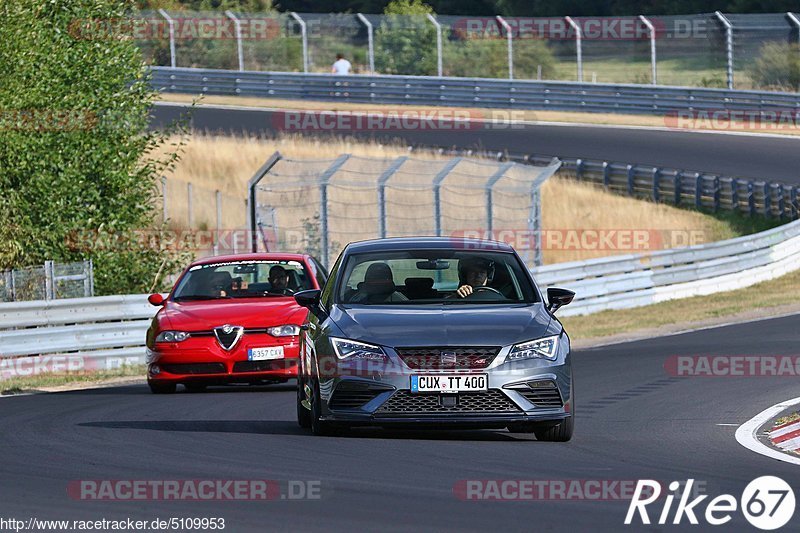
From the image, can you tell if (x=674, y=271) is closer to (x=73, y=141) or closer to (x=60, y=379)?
(x=73, y=141)

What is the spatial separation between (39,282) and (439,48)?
1103 inches

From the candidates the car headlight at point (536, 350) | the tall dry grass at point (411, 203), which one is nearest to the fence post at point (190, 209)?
the tall dry grass at point (411, 203)

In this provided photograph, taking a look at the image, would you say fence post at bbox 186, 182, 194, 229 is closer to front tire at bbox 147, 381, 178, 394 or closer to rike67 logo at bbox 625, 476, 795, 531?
front tire at bbox 147, 381, 178, 394

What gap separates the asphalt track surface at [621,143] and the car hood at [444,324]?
88.4 feet

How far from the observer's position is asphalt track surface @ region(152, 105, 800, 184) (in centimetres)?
3875

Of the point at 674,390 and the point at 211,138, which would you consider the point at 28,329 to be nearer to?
the point at 674,390

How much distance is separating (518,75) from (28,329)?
150 feet

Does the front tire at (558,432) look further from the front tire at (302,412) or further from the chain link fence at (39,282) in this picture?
the chain link fence at (39,282)

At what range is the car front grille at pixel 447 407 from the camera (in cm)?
1059

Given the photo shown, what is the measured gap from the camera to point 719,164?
39.0 metres

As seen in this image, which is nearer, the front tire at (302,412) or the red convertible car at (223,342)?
the front tire at (302,412)

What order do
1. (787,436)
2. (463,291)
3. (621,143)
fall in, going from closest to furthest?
(787,436), (463,291), (621,143)

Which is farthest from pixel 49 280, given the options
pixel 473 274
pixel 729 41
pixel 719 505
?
pixel 729 41

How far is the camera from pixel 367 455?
33.4 feet
